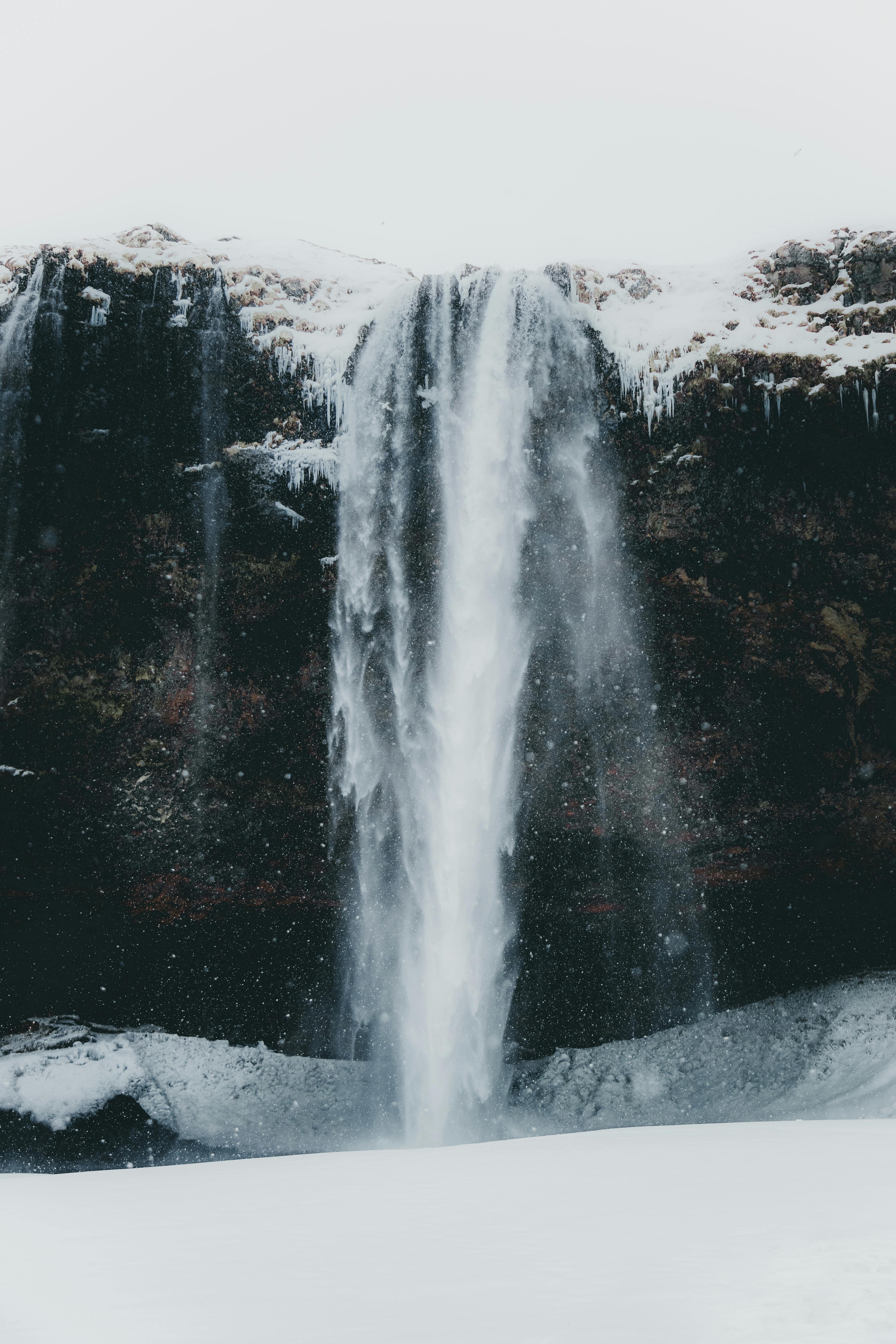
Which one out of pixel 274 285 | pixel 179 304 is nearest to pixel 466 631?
pixel 274 285

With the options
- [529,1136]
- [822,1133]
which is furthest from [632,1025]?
[822,1133]

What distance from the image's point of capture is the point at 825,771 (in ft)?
27.8

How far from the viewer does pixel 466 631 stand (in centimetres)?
865

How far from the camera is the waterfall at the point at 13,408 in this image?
26.9ft

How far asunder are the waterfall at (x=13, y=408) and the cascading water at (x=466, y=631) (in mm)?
3195

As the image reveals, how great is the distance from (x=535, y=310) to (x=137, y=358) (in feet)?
13.2

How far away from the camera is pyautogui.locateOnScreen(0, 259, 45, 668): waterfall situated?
323 inches

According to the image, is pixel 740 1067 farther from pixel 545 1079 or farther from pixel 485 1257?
pixel 485 1257

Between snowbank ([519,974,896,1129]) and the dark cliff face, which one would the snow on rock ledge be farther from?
snowbank ([519,974,896,1129])

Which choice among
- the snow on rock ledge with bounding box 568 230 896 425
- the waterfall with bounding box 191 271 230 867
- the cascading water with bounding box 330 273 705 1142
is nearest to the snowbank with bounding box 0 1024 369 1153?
the cascading water with bounding box 330 273 705 1142

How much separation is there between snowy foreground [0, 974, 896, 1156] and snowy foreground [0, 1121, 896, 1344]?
3896mm

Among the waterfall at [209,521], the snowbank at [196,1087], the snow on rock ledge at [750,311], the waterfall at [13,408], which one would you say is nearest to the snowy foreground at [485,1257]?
the snowbank at [196,1087]

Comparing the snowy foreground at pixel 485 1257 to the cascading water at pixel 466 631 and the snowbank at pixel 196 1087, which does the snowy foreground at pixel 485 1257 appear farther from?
the cascading water at pixel 466 631

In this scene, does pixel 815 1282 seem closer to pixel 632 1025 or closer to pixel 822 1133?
pixel 822 1133
